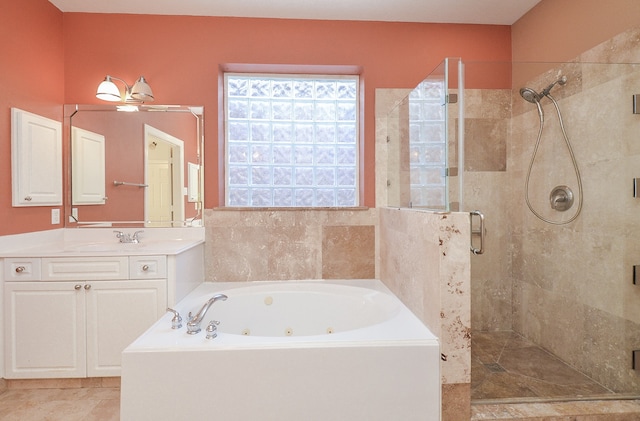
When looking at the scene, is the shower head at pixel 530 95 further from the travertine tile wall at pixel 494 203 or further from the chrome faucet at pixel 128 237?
the chrome faucet at pixel 128 237

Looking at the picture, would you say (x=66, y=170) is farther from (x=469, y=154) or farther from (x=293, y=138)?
(x=469, y=154)

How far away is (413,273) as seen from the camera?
6.37 feet

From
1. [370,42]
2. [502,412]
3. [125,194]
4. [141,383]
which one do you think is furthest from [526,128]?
[125,194]

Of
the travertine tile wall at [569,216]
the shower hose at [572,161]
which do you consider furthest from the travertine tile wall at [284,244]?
the shower hose at [572,161]

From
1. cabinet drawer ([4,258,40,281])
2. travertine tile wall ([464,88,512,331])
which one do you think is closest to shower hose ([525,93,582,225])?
travertine tile wall ([464,88,512,331])

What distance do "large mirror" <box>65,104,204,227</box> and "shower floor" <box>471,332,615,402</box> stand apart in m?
2.23

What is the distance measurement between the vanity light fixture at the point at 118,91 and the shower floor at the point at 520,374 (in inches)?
114

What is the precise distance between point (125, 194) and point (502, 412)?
2.84m

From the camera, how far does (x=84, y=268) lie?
2098 millimetres

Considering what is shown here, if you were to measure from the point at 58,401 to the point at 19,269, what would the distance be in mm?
821

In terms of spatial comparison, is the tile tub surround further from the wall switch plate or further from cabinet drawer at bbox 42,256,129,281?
cabinet drawer at bbox 42,256,129,281

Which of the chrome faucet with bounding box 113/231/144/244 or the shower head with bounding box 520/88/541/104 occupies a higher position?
the shower head with bounding box 520/88/541/104

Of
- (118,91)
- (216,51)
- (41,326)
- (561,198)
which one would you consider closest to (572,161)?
(561,198)

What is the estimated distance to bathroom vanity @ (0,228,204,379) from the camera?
6.81 ft
